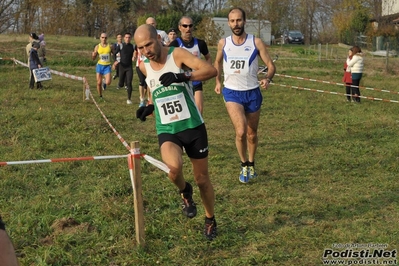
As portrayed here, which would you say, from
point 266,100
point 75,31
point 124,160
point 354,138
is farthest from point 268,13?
point 124,160

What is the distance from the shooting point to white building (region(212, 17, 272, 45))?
38.7 m

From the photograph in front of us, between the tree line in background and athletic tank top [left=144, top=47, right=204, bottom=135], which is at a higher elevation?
the tree line in background

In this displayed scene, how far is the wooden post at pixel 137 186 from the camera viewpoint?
4172 millimetres

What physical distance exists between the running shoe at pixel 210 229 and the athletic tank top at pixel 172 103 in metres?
0.94

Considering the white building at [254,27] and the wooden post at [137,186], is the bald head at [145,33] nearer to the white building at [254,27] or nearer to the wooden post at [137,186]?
the wooden post at [137,186]

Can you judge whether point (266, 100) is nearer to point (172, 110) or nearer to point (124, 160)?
point (124, 160)

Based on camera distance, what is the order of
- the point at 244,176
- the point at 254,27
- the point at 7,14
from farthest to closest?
the point at 254,27, the point at 7,14, the point at 244,176

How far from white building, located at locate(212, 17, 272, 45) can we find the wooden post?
108 ft

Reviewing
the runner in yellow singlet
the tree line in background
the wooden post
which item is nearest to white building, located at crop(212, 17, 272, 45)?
the tree line in background

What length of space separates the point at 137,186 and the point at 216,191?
191 cm

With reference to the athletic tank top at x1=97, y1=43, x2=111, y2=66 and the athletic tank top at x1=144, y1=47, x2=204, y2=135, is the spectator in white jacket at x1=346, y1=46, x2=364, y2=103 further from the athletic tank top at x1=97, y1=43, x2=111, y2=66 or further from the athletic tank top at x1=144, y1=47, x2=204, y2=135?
the athletic tank top at x1=144, y1=47, x2=204, y2=135

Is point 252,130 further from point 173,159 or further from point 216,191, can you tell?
point 173,159

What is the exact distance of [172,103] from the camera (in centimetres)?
441

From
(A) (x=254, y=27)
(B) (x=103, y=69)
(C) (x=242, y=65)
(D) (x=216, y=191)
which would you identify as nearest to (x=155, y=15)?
(A) (x=254, y=27)
